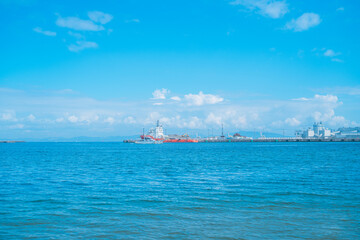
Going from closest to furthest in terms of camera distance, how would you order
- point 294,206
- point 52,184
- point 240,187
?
1. point 294,206
2. point 240,187
3. point 52,184

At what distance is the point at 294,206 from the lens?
14.1m

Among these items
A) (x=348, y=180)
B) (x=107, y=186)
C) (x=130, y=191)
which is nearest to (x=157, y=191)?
(x=130, y=191)

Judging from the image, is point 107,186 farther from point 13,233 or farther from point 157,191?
point 13,233

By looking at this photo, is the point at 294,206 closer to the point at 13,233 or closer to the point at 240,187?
the point at 240,187

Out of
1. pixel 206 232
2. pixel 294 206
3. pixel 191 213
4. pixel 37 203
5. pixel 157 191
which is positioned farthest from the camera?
pixel 157 191

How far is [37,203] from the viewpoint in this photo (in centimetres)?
1504

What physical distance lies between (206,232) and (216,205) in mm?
4094

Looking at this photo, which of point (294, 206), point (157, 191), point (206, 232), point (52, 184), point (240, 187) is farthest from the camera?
point (52, 184)

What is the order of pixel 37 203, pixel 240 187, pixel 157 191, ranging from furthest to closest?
1. pixel 240 187
2. pixel 157 191
3. pixel 37 203

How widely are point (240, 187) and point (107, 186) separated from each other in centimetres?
897

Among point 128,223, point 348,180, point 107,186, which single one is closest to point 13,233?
point 128,223

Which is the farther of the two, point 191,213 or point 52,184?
point 52,184

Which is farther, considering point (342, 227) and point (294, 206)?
point (294, 206)

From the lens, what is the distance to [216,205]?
14359mm
